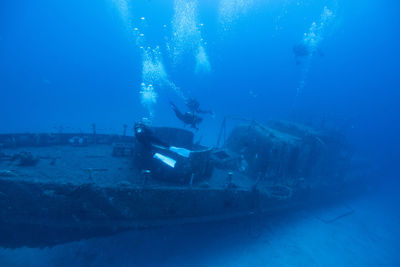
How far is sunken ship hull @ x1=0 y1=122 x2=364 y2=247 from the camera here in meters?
4.92

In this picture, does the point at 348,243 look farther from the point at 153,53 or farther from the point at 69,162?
the point at 153,53

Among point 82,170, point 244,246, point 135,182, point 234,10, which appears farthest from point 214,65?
point 135,182

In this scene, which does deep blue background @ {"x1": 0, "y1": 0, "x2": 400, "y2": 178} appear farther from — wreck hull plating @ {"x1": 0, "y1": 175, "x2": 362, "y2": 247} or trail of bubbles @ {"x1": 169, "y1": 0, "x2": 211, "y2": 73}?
wreck hull plating @ {"x1": 0, "y1": 175, "x2": 362, "y2": 247}

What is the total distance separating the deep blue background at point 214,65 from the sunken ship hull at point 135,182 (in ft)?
105

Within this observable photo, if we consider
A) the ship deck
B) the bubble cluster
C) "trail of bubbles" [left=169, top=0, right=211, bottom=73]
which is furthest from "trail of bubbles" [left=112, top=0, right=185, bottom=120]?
the ship deck

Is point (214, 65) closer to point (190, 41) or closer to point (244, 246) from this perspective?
point (190, 41)

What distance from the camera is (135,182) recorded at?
6.14 meters

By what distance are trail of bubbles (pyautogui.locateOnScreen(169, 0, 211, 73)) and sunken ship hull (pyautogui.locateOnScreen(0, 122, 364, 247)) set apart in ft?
314

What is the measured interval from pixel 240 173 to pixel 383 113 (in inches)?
2508

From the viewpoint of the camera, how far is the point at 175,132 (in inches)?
376

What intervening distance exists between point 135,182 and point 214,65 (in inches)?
4146

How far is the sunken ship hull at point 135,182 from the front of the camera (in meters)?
4.92

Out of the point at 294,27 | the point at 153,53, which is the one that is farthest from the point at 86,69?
the point at 294,27

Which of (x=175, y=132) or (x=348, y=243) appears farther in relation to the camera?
(x=348, y=243)
